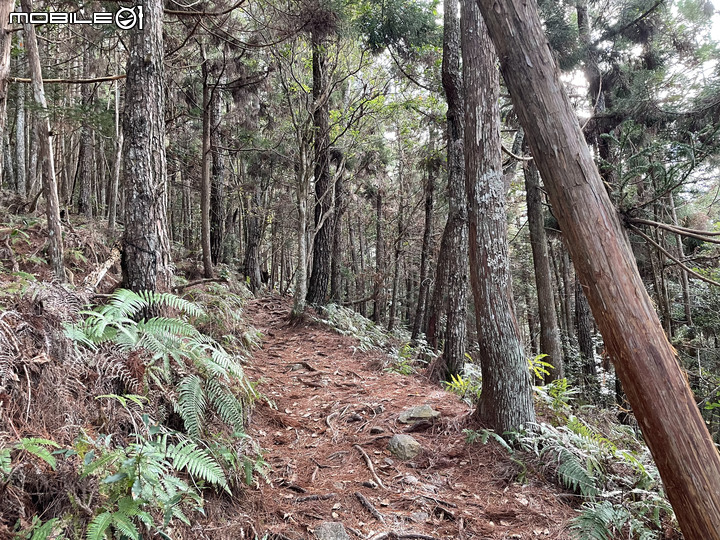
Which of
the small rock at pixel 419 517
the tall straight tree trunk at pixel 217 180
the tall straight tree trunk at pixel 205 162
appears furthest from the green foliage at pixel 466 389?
the tall straight tree trunk at pixel 217 180

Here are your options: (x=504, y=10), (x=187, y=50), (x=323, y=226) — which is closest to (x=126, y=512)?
(x=504, y=10)

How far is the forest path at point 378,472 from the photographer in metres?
2.77

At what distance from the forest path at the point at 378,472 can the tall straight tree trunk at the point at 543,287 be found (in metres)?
4.12

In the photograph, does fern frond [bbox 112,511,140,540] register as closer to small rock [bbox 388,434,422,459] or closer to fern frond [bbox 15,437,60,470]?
fern frond [bbox 15,437,60,470]

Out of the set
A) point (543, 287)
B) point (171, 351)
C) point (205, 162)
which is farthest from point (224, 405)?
point (543, 287)

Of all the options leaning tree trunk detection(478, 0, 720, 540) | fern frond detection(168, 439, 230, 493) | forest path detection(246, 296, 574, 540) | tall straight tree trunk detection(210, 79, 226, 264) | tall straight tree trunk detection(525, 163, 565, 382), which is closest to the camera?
leaning tree trunk detection(478, 0, 720, 540)

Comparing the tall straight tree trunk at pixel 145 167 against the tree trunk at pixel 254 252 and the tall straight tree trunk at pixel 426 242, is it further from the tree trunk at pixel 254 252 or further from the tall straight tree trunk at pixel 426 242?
the tree trunk at pixel 254 252

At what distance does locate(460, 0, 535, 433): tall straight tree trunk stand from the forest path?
0.51 metres

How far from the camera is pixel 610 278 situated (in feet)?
5.75

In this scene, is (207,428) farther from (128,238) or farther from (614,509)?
(614,509)

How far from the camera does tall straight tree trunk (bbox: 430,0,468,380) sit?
6.25 metres

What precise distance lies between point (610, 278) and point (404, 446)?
2800 millimetres

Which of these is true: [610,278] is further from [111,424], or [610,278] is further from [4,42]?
[4,42]

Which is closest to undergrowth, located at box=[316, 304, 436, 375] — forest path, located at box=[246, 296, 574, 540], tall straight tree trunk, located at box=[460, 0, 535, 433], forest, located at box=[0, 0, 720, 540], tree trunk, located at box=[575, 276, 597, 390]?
forest, located at box=[0, 0, 720, 540]
